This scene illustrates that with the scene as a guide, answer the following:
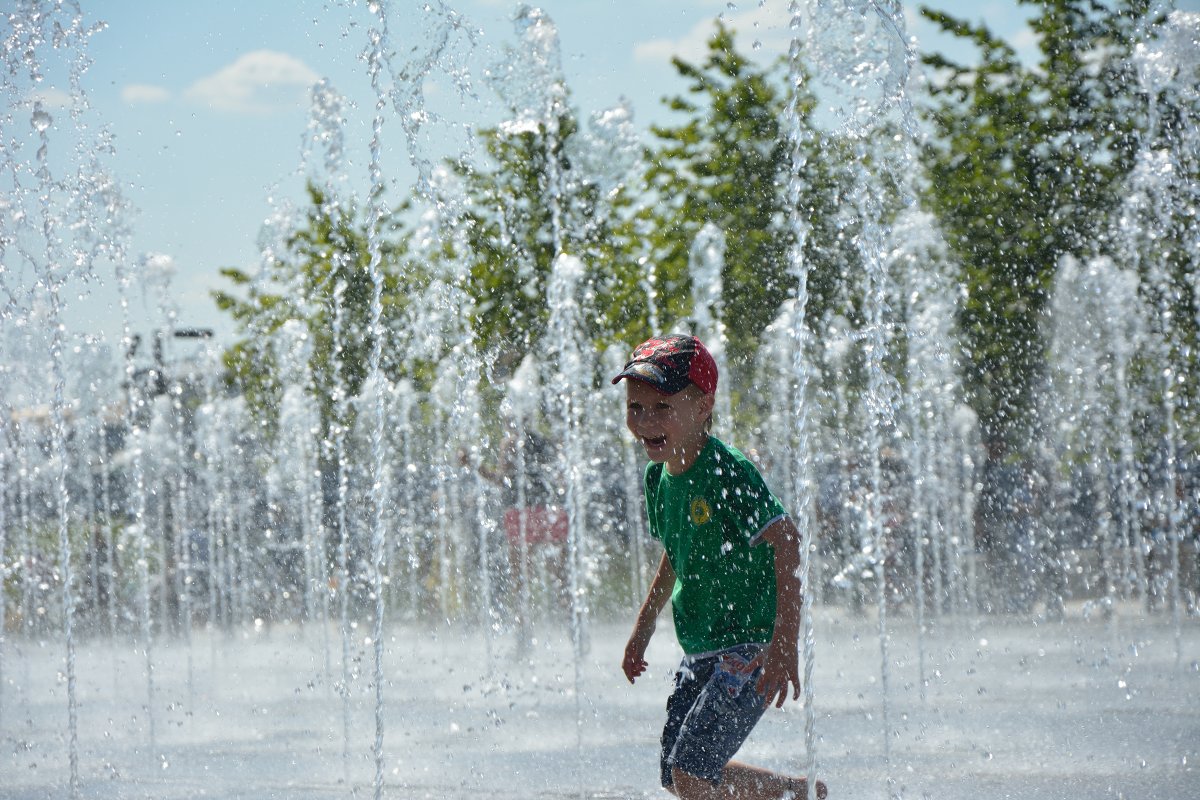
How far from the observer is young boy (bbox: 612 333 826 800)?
8.63ft

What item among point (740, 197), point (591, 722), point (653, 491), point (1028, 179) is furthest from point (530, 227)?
point (653, 491)

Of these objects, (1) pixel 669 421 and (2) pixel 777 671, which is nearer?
(2) pixel 777 671

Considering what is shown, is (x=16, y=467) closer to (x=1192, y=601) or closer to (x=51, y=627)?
(x=51, y=627)

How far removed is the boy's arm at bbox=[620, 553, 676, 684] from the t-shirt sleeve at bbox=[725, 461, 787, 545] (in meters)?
0.30

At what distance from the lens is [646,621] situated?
2.98 m

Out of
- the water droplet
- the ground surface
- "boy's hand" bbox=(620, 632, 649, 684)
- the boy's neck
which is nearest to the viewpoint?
the boy's neck

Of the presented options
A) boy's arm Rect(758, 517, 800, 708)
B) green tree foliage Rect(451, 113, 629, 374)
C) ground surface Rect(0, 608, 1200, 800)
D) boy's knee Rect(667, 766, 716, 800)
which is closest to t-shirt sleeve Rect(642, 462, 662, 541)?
boy's arm Rect(758, 517, 800, 708)

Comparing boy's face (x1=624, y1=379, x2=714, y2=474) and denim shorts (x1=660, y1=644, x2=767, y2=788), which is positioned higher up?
boy's face (x1=624, y1=379, x2=714, y2=474)

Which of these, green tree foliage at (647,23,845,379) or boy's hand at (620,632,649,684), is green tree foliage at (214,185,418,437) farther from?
boy's hand at (620,632,649,684)

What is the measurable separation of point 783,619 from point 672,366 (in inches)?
21.5

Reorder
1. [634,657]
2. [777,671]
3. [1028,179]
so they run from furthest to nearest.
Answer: [1028,179] → [634,657] → [777,671]

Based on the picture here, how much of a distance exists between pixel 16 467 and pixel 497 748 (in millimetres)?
13555

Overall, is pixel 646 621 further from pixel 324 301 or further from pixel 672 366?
pixel 324 301

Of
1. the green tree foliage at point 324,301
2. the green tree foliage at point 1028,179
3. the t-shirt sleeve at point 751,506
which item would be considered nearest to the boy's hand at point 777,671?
the t-shirt sleeve at point 751,506
